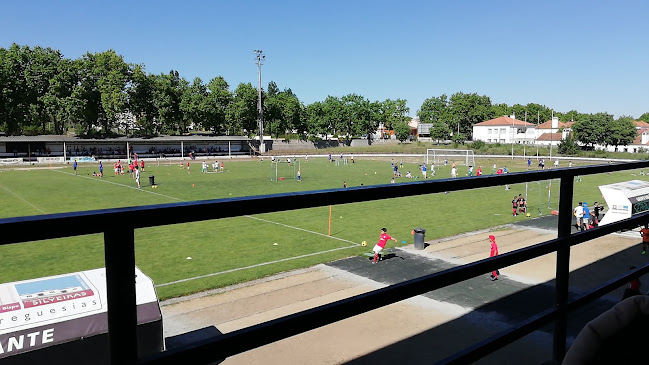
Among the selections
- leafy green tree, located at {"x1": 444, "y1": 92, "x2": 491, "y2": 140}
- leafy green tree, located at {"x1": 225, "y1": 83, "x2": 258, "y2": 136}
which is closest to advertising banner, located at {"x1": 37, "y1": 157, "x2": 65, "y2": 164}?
leafy green tree, located at {"x1": 225, "y1": 83, "x2": 258, "y2": 136}

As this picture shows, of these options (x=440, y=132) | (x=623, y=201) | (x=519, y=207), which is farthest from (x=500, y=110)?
(x=623, y=201)

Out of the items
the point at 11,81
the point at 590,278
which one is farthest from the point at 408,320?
the point at 11,81

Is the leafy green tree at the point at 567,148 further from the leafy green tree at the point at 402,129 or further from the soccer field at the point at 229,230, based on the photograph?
the leafy green tree at the point at 402,129

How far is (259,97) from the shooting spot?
345 feet

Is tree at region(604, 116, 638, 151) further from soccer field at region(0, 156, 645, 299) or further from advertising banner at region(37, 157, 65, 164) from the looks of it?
advertising banner at region(37, 157, 65, 164)

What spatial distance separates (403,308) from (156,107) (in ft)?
304

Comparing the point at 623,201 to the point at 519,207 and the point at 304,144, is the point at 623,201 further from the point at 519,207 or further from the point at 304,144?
the point at 304,144

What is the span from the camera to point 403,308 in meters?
12.0

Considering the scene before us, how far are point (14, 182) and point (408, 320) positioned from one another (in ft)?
151

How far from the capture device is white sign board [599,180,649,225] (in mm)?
19344

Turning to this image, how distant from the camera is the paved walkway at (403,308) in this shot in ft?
30.6

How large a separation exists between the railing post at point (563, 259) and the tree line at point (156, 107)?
89.8m

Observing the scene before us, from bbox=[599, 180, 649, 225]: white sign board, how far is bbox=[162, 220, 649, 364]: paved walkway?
1.40 m

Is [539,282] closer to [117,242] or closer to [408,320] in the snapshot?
[408,320]
